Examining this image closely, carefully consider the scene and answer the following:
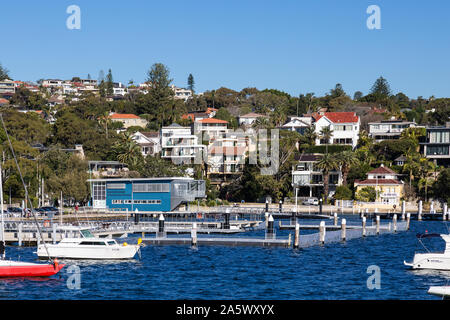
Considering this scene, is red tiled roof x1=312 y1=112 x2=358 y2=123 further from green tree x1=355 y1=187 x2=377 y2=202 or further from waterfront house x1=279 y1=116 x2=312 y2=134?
green tree x1=355 y1=187 x2=377 y2=202

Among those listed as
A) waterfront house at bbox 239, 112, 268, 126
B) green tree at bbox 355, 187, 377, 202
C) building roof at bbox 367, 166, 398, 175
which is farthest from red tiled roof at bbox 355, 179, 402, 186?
waterfront house at bbox 239, 112, 268, 126

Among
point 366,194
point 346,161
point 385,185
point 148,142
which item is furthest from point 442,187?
point 148,142

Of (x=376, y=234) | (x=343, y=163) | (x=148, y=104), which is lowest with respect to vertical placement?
(x=376, y=234)

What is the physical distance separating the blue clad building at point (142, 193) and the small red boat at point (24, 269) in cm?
5225

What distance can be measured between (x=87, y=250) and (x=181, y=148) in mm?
82094

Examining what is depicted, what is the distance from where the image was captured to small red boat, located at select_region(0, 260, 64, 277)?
47.3 m

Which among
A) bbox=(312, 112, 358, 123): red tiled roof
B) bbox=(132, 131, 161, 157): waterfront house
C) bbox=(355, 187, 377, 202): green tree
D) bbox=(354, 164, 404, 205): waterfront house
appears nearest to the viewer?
bbox=(355, 187, 377, 202): green tree

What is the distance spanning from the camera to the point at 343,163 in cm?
11906

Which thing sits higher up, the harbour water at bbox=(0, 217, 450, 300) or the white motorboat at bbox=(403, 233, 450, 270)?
the white motorboat at bbox=(403, 233, 450, 270)

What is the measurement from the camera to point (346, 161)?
118m

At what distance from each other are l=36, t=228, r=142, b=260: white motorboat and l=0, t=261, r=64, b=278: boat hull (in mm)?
8344
